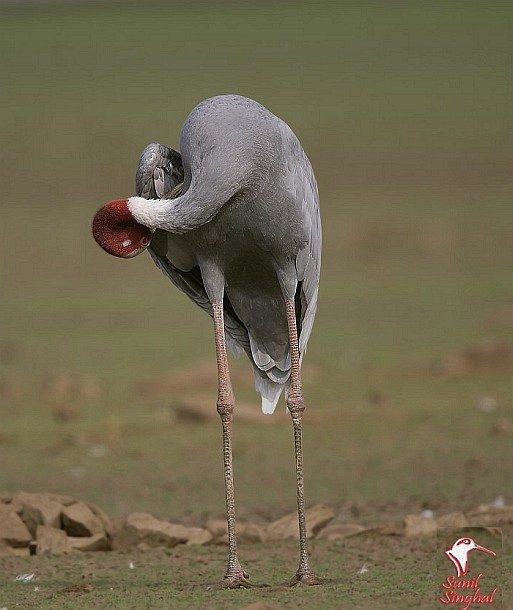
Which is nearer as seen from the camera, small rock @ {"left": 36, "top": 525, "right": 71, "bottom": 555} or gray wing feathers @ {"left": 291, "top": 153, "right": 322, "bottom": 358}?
gray wing feathers @ {"left": 291, "top": 153, "right": 322, "bottom": 358}

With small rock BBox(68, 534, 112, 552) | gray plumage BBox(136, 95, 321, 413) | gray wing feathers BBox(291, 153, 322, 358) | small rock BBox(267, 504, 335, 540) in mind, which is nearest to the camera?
gray plumage BBox(136, 95, 321, 413)

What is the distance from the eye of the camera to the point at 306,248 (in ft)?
21.8

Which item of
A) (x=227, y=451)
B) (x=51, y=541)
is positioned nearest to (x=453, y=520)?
(x=227, y=451)

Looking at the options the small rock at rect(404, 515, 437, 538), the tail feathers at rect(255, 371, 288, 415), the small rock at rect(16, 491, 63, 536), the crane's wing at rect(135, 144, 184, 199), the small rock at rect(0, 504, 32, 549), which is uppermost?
the crane's wing at rect(135, 144, 184, 199)

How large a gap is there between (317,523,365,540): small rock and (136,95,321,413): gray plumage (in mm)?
896

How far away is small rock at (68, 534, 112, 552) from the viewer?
7402mm

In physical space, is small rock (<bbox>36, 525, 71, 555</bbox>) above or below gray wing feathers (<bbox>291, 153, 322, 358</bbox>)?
below

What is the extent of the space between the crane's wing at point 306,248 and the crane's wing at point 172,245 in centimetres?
33

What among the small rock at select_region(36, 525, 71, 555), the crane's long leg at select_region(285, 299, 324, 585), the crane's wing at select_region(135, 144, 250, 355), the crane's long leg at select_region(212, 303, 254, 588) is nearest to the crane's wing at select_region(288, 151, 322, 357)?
the crane's long leg at select_region(285, 299, 324, 585)

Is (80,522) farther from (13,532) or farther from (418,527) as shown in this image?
(418,527)

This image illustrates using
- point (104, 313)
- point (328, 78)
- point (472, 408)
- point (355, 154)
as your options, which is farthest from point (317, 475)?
point (328, 78)

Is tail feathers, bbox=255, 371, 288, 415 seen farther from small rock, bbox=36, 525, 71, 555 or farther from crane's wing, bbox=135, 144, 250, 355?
small rock, bbox=36, 525, 71, 555

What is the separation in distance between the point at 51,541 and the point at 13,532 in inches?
9.0

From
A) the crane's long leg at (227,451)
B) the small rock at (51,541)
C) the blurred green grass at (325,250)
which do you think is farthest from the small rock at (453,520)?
the small rock at (51,541)
